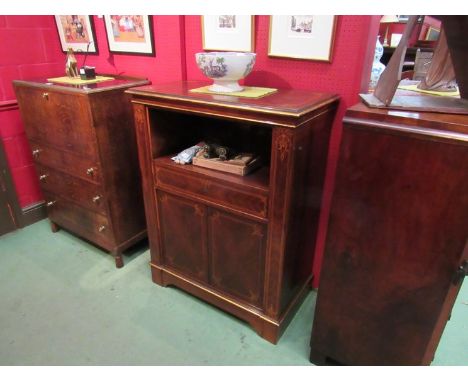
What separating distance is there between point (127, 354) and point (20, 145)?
1.64 metres

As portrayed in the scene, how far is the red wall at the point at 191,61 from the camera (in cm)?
126

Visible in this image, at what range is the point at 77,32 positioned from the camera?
204 centimetres

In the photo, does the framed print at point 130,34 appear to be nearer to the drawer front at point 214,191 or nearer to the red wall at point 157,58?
the red wall at point 157,58

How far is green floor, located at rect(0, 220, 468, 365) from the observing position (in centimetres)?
142

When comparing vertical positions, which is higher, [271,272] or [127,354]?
[271,272]

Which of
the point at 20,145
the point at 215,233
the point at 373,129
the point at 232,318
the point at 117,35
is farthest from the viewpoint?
the point at 20,145

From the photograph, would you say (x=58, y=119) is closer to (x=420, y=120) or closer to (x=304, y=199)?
(x=304, y=199)

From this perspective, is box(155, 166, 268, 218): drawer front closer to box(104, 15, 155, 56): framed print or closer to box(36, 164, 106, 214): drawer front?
box(36, 164, 106, 214): drawer front

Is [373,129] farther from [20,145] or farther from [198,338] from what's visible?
[20,145]

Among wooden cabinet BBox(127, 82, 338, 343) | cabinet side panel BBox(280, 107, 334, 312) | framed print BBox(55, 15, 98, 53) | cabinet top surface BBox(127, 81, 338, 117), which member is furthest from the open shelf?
framed print BBox(55, 15, 98, 53)

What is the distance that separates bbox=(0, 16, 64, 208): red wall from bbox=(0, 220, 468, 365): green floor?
2.11 feet

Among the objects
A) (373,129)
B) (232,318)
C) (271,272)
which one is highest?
(373,129)
